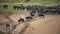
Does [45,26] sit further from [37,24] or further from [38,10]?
[38,10]

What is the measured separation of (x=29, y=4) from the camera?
106 inches

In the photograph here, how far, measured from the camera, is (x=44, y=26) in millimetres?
2607

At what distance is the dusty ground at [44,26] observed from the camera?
2578 millimetres

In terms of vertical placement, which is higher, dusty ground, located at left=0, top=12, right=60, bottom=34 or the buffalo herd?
the buffalo herd

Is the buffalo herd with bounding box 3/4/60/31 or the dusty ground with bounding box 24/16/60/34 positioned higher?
the buffalo herd with bounding box 3/4/60/31

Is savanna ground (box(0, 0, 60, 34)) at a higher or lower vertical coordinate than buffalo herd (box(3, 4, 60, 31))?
lower

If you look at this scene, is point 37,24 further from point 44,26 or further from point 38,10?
point 38,10

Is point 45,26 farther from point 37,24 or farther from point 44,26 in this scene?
point 37,24

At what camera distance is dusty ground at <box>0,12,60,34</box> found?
258cm

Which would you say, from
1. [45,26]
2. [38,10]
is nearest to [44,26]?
[45,26]

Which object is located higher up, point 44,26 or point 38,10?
point 38,10

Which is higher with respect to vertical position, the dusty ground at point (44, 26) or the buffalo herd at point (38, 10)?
the buffalo herd at point (38, 10)

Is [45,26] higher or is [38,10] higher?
[38,10]

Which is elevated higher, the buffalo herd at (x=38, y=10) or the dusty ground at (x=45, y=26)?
the buffalo herd at (x=38, y=10)
